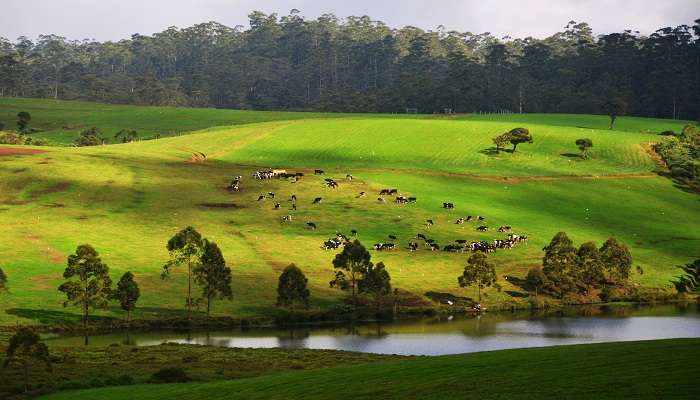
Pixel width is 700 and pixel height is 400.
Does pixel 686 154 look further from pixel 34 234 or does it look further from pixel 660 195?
pixel 34 234

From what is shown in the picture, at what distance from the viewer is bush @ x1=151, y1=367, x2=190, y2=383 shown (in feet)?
189

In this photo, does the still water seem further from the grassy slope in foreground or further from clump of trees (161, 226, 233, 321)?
the grassy slope in foreground

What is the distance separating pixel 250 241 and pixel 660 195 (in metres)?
77.0

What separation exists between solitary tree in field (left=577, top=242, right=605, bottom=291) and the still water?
504 inches

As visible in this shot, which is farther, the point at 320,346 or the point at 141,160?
the point at 141,160

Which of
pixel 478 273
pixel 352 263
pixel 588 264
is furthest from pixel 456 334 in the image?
pixel 588 264

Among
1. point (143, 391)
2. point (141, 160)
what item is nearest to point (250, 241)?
point (141, 160)

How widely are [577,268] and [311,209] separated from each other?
43.9m

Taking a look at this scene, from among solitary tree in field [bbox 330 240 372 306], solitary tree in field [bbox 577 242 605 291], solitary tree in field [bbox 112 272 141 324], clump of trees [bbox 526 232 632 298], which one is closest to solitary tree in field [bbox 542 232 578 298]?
clump of trees [bbox 526 232 632 298]

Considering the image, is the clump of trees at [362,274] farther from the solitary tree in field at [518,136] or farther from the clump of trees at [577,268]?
the solitary tree in field at [518,136]

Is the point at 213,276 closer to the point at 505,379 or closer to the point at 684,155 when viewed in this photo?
the point at 505,379

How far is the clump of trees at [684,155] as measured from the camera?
560 ft

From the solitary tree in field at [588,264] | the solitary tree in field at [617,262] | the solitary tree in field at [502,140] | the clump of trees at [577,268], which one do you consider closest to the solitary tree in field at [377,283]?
the clump of trees at [577,268]

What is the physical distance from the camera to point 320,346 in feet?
275
